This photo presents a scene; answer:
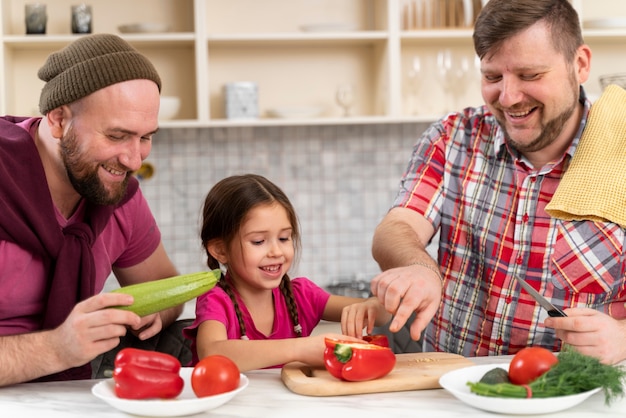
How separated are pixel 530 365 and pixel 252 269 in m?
0.76

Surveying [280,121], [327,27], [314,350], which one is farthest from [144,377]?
[327,27]

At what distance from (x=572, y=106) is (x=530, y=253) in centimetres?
38

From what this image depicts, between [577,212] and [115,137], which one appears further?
[577,212]

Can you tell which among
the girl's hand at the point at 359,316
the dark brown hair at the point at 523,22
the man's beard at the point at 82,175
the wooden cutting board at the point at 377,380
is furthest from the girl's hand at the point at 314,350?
the dark brown hair at the point at 523,22

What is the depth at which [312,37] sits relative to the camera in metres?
3.47

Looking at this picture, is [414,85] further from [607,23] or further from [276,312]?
[276,312]

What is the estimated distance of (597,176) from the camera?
1970 mm

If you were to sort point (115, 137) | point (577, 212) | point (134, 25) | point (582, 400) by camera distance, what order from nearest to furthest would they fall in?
point (582, 400) < point (115, 137) < point (577, 212) < point (134, 25)

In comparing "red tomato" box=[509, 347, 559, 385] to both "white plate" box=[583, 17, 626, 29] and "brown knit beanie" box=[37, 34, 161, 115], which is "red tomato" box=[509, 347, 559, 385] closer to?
"brown knit beanie" box=[37, 34, 161, 115]

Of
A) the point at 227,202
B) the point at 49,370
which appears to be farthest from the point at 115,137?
the point at 49,370

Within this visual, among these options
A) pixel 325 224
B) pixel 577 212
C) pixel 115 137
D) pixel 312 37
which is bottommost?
pixel 325 224

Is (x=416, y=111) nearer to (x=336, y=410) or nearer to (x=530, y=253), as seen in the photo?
(x=530, y=253)

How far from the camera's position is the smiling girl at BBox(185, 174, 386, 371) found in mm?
1905

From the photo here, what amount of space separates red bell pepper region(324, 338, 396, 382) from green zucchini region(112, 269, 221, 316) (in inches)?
10.6
